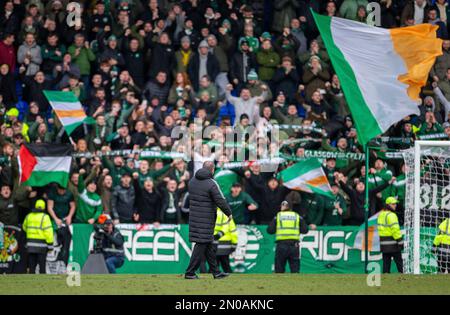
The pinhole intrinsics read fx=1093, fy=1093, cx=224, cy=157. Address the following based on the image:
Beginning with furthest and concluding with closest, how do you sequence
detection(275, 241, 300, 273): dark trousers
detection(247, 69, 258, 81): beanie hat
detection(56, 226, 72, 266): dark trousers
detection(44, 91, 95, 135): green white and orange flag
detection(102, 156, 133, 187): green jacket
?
detection(247, 69, 258, 81): beanie hat, detection(44, 91, 95, 135): green white and orange flag, detection(102, 156, 133, 187): green jacket, detection(56, 226, 72, 266): dark trousers, detection(275, 241, 300, 273): dark trousers

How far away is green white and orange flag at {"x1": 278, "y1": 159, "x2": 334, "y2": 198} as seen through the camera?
23.7 metres

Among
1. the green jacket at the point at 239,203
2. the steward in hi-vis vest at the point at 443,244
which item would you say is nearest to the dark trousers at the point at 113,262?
the green jacket at the point at 239,203

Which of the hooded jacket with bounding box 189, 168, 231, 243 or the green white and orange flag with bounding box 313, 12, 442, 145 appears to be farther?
the green white and orange flag with bounding box 313, 12, 442, 145

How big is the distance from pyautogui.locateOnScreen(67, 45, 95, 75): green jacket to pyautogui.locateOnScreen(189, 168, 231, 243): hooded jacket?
9.97 m

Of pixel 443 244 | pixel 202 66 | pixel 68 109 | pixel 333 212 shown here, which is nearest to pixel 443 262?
pixel 443 244

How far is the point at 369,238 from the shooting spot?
23922mm

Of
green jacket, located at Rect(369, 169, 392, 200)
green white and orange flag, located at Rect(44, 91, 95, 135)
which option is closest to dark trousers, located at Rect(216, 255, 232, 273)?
green jacket, located at Rect(369, 169, 392, 200)

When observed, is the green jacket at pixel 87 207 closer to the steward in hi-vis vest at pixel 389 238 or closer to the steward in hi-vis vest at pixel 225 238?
the steward in hi-vis vest at pixel 225 238

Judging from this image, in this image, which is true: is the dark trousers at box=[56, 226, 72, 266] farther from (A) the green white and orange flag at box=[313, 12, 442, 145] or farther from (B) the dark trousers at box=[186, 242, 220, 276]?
(A) the green white and orange flag at box=[313, 12, 442, 145]

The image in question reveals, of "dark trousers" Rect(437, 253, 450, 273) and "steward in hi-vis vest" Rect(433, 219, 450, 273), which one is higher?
"steward in hi-vis vest" Rect(433, 219, 450, 273)

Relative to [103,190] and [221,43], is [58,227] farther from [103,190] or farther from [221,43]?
[221,43]

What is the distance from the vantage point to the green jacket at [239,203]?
77.4 feet

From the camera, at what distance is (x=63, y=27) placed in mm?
27562

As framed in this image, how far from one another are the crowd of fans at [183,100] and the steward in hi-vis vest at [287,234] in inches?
61.1
